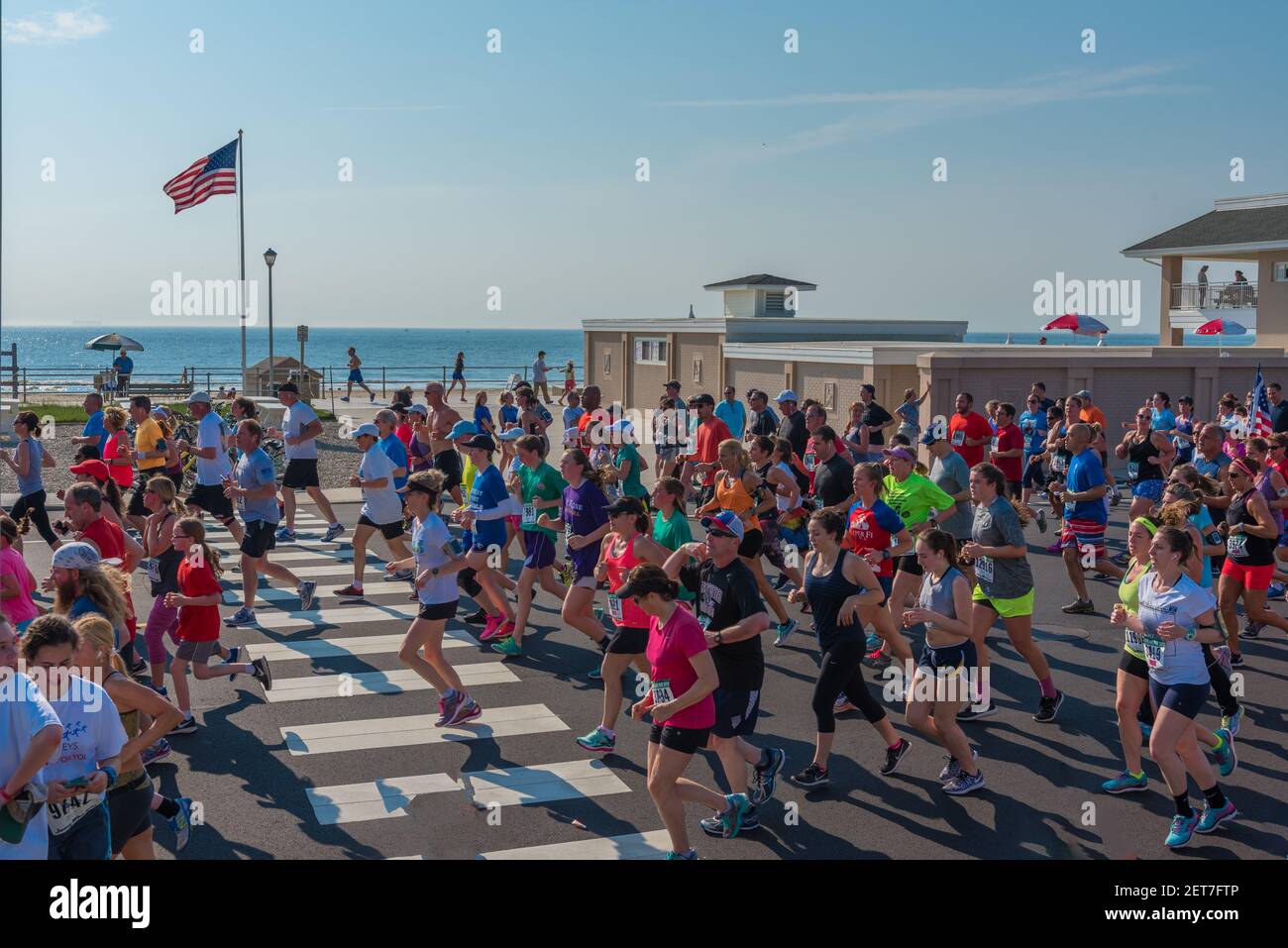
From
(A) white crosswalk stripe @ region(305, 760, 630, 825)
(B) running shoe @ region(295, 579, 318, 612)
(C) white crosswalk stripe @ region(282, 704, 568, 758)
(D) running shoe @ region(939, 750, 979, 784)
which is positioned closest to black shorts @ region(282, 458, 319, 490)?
(B) running shoe @ region(295, 579, 318, 612)

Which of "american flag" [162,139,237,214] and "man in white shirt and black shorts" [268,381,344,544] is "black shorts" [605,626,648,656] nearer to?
"man in white shirt and black shorts" [268,381,344,544]

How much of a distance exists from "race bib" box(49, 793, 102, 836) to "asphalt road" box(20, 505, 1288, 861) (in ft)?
5.71

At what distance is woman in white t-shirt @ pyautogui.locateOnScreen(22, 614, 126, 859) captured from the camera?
4.91 metres

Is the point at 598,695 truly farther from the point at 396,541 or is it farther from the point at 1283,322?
the point at 1283,322

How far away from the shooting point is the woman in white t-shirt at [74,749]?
4.91 meters

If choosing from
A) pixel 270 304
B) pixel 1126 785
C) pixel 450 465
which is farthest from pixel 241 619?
pixel 270 304

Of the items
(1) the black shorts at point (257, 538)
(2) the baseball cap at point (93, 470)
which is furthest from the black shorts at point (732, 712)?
(2) the baseball cap at point (93, 470)

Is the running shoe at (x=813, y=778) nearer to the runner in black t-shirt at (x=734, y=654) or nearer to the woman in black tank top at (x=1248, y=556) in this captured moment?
the runner in black t-shirt at (x=734, y=654)

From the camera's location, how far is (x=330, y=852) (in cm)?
666

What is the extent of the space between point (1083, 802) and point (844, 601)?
6.40 ft

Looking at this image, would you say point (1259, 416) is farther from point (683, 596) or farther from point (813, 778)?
point (813, 778)

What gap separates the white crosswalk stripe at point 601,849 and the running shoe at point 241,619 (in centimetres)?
607

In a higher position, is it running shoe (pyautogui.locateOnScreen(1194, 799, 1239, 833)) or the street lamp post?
the street lamp post

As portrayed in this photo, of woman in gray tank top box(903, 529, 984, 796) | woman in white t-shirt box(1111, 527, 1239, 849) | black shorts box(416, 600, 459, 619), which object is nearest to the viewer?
woman in white t-shirt box(1111, 527, 1239, 849)
